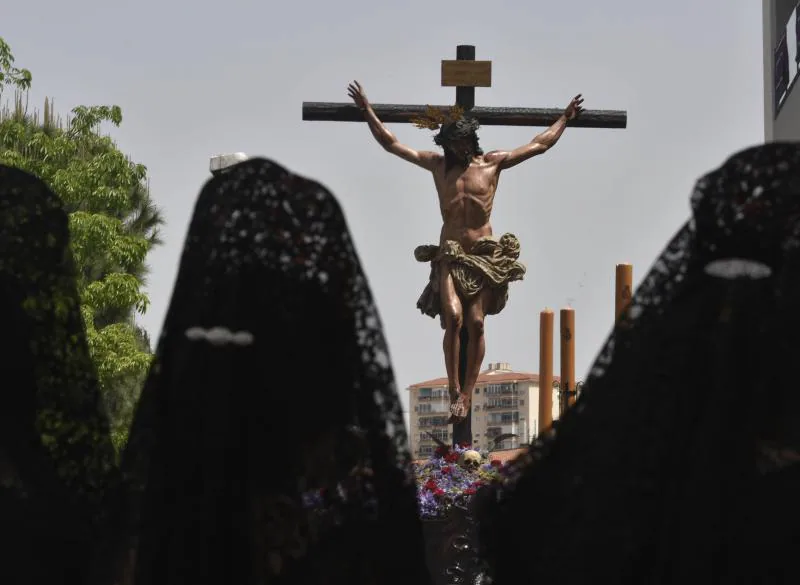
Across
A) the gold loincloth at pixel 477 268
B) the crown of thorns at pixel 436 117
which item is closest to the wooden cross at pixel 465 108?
the crown of thorns at pixel 436 117

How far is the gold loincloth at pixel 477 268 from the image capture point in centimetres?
907

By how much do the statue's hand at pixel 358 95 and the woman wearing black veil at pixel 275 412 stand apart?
697cm

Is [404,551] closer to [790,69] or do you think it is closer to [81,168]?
[81,168]

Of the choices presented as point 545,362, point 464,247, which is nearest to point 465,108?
point 464,247

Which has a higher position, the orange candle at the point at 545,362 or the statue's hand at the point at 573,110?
the statue's hand at the point at 573,110

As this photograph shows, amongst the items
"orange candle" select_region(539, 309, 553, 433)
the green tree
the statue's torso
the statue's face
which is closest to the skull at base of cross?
"orange candle" select_region(539, 309, 553, 433)

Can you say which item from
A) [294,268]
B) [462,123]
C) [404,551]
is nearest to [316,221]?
[294,268]

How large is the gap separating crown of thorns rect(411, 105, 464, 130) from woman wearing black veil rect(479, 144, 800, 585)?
22.2 ft

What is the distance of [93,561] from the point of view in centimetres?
243

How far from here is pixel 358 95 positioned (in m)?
9.35

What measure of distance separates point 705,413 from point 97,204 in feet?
35.4

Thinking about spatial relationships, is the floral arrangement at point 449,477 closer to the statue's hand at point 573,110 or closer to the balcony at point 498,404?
the statue's hand at point 573,110

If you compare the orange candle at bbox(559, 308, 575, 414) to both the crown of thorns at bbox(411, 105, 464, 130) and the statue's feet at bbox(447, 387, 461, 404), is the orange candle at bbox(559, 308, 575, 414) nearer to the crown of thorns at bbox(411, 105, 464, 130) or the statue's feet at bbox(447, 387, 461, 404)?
the statue's feet at bbox(447, 387, 461, 404)

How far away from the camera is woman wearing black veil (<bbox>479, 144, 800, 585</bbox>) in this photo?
2225 mm
